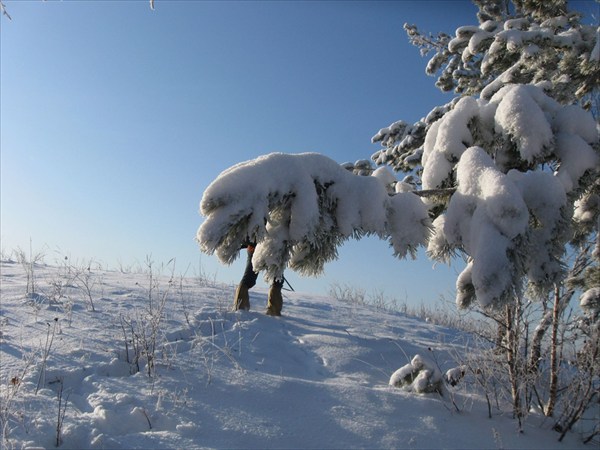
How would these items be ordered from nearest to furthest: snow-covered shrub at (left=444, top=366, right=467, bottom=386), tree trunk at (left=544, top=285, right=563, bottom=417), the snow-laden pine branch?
the snow-laden pine branch, tree trunk at (left=544, top=285, right=563, bottom=417), snow-covered shrub at (left=444, top=366, right=467, bottom=386)

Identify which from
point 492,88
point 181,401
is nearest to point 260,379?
point 181,401

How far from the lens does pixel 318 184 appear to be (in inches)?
59.7

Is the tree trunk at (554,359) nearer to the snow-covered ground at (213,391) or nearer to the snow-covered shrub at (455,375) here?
the snow-covered ground at (213,391)

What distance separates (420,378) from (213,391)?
5.86 feet

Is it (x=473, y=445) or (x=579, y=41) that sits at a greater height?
(x=579, y=41)

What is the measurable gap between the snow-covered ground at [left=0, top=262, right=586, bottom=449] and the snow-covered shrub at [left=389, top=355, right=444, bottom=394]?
76mm

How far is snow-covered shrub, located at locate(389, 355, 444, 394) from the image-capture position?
3660mm

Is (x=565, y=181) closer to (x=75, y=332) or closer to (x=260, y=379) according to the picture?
(x=260, y=379)

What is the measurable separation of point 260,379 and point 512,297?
2.88 meters

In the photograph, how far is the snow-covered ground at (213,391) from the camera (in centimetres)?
280

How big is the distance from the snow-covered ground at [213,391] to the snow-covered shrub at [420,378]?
0.08 meters

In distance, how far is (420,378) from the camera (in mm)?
3672

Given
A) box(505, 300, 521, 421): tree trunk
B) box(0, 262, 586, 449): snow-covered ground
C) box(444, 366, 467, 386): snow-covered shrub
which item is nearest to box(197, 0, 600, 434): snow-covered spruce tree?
box(0, 262, 586, 449): snow-covered ground

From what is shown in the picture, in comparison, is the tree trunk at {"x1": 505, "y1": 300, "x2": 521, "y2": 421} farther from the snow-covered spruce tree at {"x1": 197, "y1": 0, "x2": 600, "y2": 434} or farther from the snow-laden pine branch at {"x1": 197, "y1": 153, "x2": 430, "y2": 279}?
the snow-laden pine branch at {"x1": 197, "y1": 153, "x2": 430, "y2": 279}
